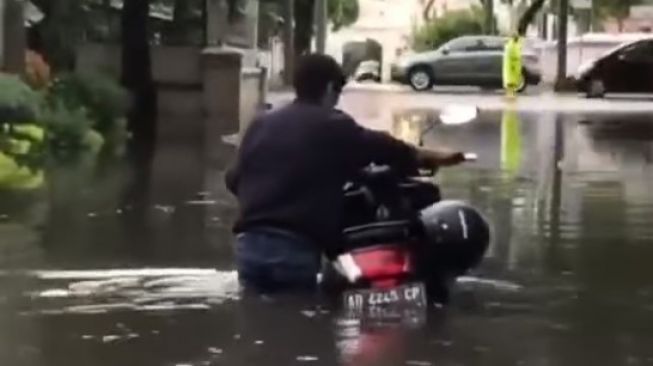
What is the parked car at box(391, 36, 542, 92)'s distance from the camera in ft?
169

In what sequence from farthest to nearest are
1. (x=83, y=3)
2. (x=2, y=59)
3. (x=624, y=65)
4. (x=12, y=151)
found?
1. (x=624, y=65)
2. (x=83, y=3)
3. (x=2, y=59)
4. (x=12, y=151)

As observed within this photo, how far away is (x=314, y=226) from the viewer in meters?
9.62

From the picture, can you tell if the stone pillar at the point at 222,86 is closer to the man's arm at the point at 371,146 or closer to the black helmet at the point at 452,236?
the black helmet at the point at 452,236

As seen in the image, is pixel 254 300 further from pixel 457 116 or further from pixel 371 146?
pixel 457 116

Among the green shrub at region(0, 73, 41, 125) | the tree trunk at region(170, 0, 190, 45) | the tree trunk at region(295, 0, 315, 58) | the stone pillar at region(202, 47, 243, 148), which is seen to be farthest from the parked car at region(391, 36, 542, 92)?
the green shrub at region(0, 73, 41, 125)

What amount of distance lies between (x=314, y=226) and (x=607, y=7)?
Result: 58.1 m

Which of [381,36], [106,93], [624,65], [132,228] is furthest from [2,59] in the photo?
[381,36]

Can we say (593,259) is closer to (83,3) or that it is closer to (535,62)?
(83,3)

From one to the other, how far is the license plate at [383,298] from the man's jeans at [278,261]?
0.82 feet

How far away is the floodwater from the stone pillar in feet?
31.4

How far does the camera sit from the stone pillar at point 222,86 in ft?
97.5

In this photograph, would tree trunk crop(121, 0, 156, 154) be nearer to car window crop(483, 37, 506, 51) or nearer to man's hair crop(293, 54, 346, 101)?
man's hair crop(293, 54, 346, 101)

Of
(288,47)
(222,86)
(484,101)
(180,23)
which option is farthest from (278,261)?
(288,47)

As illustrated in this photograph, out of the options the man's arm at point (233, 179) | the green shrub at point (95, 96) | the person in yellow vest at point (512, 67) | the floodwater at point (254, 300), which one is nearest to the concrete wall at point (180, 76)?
the green shrub at point (95, 96)
